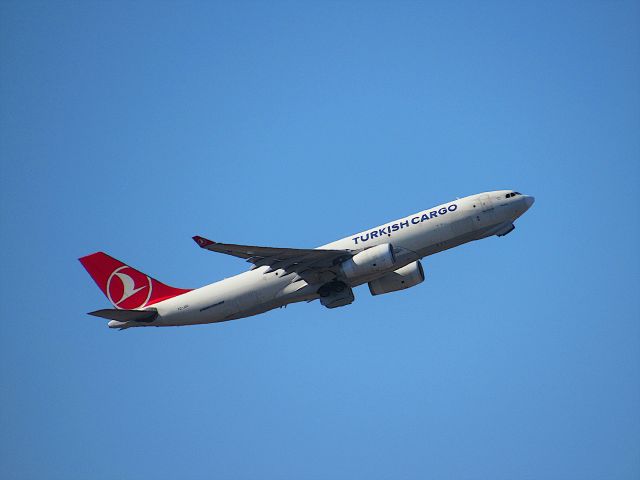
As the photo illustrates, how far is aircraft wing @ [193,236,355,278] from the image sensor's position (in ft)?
160

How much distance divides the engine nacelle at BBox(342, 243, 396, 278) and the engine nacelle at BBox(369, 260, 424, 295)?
4.50m

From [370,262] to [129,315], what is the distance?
1382cm

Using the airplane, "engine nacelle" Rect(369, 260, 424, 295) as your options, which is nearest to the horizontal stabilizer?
the airplane

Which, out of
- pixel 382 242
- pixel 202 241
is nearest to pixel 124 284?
pixel 202 241

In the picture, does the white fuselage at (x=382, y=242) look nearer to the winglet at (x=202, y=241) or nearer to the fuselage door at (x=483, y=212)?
the fuselage door at (x=483, y=212)

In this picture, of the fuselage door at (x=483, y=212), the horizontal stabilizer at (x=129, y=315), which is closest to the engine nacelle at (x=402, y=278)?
the fuselage door at (x=483, y=212)

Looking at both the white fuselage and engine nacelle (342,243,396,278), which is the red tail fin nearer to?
the white fuselage

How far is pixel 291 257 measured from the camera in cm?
5031

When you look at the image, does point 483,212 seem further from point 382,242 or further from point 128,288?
point 128,288

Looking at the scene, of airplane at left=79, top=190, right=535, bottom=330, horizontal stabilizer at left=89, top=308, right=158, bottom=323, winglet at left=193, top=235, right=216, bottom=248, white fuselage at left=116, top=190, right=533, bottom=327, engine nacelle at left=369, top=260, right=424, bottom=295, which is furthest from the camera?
engine nacelle at left=369, top=260, right=424, bottom=295

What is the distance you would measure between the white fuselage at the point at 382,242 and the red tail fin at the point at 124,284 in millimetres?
2475

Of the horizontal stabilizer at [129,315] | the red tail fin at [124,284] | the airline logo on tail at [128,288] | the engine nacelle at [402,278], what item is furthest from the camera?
the airline logo on tail at [128,288]

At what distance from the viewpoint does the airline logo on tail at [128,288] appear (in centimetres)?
5653

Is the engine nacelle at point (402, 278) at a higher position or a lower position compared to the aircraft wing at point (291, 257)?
lower
